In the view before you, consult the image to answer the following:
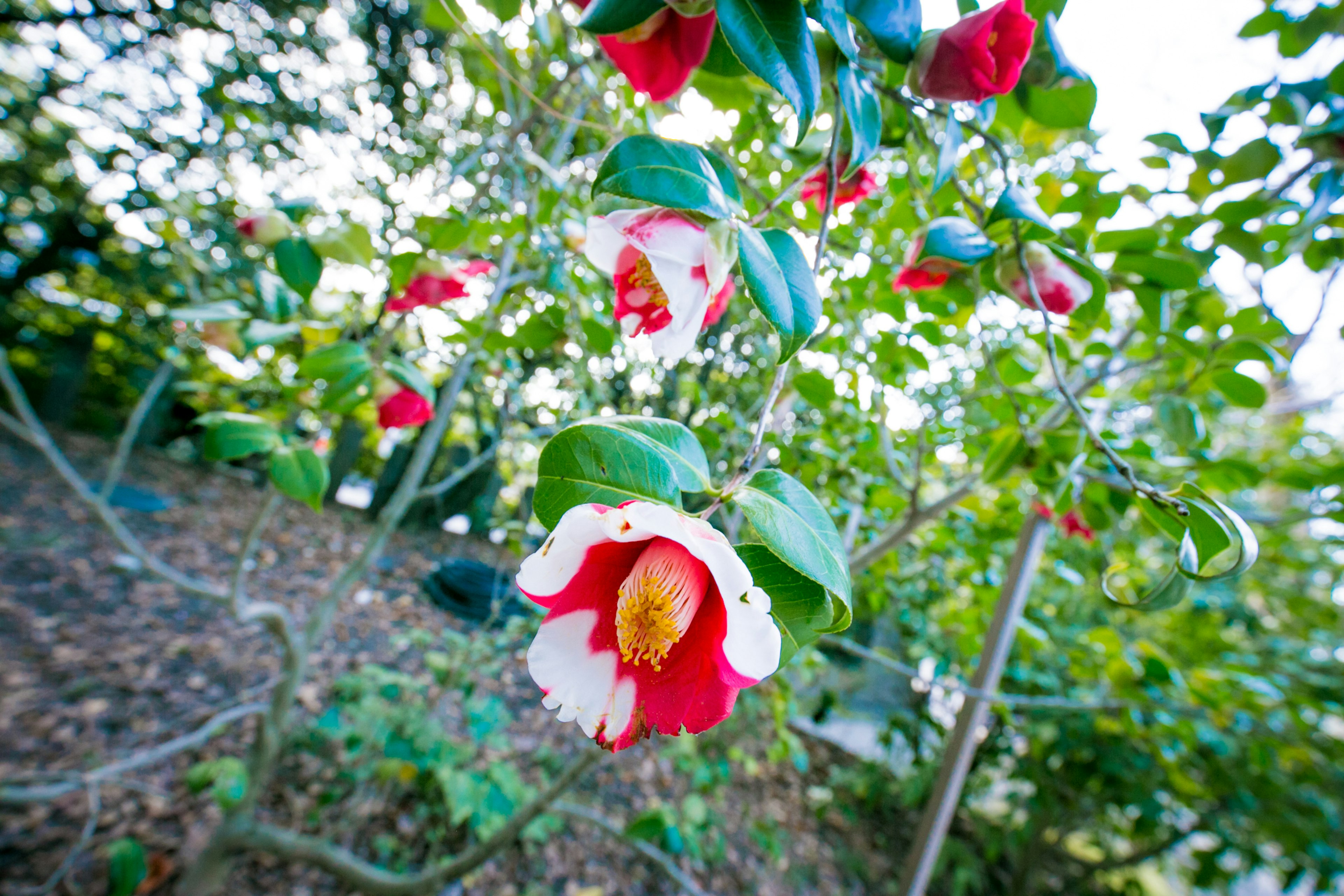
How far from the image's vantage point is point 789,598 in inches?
12.9

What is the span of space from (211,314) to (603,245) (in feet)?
2.59

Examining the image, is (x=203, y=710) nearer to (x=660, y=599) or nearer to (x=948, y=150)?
(x=660, y=599)

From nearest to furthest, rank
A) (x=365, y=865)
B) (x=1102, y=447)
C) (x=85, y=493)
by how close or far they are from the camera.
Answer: (x=1102, y=447) < (x=85, y=493) < (x=365, y=865)

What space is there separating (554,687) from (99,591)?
4.32 m

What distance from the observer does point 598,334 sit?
921 millimetres

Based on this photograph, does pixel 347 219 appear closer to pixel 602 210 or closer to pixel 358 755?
pixel 602 210

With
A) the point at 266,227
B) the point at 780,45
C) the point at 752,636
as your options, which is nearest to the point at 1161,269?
the point at 780,45

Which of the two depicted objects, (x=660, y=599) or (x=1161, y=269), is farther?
(x=1161, y=269)

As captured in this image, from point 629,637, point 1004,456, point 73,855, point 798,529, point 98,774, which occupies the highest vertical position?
point 1004,456

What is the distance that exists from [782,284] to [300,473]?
2.93 feet

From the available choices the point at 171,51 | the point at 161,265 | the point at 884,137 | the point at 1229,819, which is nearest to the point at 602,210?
the point at 884,137

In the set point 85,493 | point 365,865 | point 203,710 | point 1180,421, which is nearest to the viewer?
point 1180,421

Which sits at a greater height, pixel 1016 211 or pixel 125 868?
pixel 1016 211

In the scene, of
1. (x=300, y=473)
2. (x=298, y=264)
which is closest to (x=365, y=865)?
(x=300, y=473)
